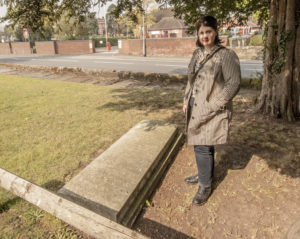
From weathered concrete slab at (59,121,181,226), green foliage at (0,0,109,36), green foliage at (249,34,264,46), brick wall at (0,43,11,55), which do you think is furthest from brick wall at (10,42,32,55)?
weathered concrete slab at (59,121,181,226)

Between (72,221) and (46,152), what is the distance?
8.68 feet

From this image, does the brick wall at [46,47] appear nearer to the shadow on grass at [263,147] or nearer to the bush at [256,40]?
the bush at [256,40]

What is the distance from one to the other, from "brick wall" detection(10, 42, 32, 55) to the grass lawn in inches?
1251

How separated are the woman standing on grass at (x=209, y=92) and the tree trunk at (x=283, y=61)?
2699 millimetres

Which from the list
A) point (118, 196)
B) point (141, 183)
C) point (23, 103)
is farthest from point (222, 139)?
point (23, 103)

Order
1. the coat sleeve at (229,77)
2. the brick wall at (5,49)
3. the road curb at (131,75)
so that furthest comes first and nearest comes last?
the brick wall at (5,49), the road curb at (131,75), the coat sleeve at (229,77)

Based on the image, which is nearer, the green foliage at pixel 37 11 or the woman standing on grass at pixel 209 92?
the woman standing on grass at pixel 209 92

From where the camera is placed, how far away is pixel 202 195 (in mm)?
2562

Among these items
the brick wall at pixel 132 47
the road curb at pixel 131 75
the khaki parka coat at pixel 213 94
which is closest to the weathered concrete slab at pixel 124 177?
the khaki parka coat at pixel 213 94

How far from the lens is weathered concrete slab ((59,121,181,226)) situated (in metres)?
2.23

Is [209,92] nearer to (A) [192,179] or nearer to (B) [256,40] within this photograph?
(A) [192,179]

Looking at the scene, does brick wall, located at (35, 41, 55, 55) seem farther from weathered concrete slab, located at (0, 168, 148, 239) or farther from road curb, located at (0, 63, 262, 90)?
weathered concrete slab, located at (0, 168, 148, 239)

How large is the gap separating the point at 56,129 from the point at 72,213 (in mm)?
3643

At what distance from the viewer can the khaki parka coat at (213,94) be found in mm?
2068
